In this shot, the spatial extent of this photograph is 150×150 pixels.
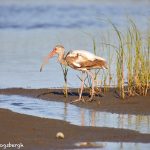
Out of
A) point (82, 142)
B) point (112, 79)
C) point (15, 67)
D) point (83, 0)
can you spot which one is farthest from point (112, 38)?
point (83, 0)

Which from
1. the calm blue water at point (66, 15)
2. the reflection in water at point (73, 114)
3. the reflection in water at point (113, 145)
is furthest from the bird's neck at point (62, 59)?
Result: the calm blue water at point (66, 15)

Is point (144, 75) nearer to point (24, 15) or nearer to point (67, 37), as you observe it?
point (67, 37)

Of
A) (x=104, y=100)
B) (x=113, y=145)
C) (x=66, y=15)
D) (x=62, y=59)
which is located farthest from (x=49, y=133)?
(x=66, y=15)

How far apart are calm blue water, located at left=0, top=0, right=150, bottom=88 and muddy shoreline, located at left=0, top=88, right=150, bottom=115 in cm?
73

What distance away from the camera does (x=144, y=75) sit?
45.8ft

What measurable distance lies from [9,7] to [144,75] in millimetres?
→ 19738

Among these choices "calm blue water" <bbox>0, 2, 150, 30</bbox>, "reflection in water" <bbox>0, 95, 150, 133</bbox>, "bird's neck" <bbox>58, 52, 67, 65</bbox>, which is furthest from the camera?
Answer: "calm blue water" <bbox>0, 2, 150, 30</bbox>

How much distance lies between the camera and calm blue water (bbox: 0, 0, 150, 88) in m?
17.2

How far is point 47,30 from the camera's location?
26812 millimetres

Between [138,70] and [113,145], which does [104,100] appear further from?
[113,145]

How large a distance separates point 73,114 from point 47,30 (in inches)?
559

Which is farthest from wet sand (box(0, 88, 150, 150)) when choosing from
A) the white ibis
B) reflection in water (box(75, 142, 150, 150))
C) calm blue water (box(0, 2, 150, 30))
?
calm blue water (box(0, 2, 150, 30))

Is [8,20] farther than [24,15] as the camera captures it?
No

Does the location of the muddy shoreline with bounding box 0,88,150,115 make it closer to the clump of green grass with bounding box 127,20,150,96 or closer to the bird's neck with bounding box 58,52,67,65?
the clump of green grass with bounding box 127,20,150,96
